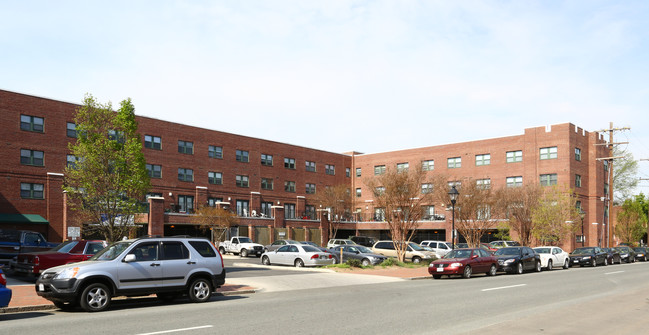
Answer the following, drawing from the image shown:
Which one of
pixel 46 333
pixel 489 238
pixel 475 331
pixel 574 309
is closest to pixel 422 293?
pixel 574 309

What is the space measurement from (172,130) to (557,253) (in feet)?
116

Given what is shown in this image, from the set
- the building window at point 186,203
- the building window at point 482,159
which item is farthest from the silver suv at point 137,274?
the building window at point 482,159

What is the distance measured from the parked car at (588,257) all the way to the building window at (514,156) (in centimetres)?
2236

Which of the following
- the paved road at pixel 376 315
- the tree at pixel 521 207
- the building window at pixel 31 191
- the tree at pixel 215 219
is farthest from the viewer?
the tree at pixel 215 219

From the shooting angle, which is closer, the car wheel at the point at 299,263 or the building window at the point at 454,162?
the car wheel at the point at 299,263

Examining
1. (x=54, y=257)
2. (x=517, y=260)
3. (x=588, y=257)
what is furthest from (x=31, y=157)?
(x=588, y=257)

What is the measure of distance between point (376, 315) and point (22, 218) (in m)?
36.5

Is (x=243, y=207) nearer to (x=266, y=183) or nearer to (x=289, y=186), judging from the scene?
(x=266, y=183)

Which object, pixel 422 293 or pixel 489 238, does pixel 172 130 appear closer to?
pixel 489 238

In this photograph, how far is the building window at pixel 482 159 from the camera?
208 ft

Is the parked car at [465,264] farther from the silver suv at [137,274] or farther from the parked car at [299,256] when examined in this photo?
the silver suv at [137,274]

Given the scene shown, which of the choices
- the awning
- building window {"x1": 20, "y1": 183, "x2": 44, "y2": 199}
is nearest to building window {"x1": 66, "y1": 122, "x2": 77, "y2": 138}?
building window {"x1": 20, "y1": 183, "x2": 44, "y2": 199}

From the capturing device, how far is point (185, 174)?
54.0 meters

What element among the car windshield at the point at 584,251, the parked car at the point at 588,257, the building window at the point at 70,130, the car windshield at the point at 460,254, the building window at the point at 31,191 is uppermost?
the building window at the point at 70,130
